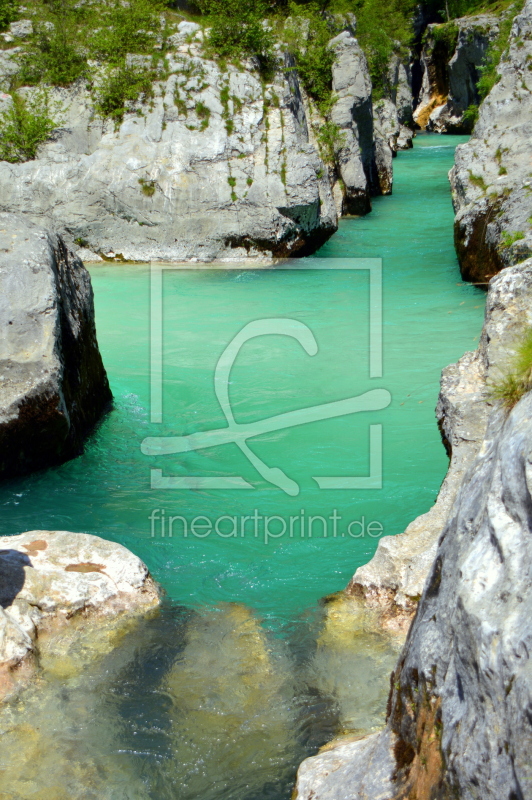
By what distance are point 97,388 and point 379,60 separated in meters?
22.9

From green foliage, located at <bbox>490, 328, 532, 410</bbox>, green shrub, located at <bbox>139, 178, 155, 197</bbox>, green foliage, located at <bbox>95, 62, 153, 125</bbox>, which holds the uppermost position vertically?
green foliage, located at <bbox>95, 62, 153, 125</bbox>

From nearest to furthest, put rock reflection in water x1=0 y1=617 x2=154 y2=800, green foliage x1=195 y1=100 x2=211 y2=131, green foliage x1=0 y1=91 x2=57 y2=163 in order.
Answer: rock reflection in water x1=0 y1=617 x2=154 y2=800 < green foliage x1=195 y1=100 x2=211 y2=131 < green foliage x1=0 y1=91 x2=57 y2=163

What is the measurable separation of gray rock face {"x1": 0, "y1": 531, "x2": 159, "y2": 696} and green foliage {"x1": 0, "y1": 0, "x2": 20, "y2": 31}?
14549 mm

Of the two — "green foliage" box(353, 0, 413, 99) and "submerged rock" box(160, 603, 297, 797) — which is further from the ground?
"green foliage" box(353, 0, 413, 99)

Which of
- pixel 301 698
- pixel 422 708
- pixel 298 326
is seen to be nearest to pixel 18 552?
pixel 301 698

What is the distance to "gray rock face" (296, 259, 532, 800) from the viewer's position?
1.89 metres

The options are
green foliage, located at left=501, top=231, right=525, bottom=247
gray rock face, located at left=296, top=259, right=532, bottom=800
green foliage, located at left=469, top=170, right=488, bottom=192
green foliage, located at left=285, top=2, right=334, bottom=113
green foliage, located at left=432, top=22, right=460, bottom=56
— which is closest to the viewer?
gray rock face, located at left=296, top=259, right=532, bottom=800

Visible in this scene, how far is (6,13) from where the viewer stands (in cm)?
1590

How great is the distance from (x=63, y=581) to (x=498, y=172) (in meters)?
10.6

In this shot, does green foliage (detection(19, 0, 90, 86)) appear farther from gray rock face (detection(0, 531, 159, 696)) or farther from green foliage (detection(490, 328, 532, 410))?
green foliage (detection(490, 328, 532, 410))

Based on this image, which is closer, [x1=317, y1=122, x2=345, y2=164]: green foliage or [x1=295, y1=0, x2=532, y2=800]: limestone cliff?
[x1=295, y1=0, x2=532, y2=800]: limestone cliff

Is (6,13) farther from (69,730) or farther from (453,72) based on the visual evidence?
(453,72)

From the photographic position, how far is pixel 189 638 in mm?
4461

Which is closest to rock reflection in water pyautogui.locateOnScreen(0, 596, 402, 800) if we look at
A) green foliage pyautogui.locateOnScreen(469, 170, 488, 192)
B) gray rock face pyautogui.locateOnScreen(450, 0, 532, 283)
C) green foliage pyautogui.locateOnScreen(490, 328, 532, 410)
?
green foliage pyautogui.locateOnScreen(490, 328, 532, 410)
